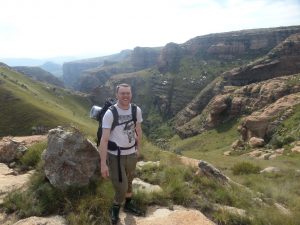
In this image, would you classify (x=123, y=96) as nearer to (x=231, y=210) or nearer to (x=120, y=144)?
(x=120, y=144)

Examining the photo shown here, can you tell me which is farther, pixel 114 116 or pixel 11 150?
pixel 11 150

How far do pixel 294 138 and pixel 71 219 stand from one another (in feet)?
151

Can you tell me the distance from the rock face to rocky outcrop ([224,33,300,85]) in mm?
129478

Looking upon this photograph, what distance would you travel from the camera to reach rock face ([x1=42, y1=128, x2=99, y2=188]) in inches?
356

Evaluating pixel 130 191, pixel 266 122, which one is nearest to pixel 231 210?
pixel 130 191

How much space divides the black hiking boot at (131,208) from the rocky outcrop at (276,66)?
129991 mm

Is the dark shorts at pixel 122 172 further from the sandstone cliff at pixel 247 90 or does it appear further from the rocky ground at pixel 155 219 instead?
the sandstone cliff at pixel 247 90

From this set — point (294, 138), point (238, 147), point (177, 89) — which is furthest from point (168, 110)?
point (294, 138)

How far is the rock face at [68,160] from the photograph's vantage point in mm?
9031

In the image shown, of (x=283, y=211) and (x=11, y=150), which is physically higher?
(x=11, y=150)

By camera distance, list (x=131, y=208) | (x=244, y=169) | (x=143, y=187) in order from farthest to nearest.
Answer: (x=244, y=169)
(x=143, y=187)
(x=131, y=208)

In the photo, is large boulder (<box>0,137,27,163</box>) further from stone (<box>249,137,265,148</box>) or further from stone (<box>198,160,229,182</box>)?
stone (<box>249,137,265,148</box>)

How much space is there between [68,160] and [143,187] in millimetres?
2115

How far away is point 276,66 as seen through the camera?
132 meters
